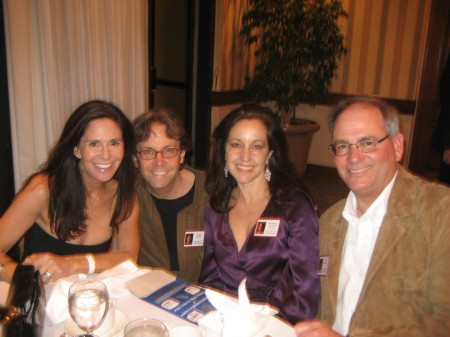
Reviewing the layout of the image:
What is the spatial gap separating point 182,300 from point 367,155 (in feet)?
2.90

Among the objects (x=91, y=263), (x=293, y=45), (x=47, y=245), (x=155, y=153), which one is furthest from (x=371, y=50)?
(x=91, y=263)

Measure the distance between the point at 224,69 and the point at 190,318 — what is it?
485 centimetres

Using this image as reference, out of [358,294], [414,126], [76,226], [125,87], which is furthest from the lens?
[414,126]

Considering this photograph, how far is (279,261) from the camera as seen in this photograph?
1978 mm

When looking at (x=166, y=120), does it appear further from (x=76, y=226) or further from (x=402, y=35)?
(x=402, y=35)

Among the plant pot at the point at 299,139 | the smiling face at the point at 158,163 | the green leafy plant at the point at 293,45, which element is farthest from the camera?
the plant pot at the point at 299,139

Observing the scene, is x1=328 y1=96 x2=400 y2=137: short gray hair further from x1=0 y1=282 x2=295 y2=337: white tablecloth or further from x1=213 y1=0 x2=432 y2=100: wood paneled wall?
x1=213 y1=0 x2=432 y2=100: wood paneled wall

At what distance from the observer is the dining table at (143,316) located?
1.29 m

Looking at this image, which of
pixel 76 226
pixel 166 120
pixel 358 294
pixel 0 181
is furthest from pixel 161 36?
pixel 358 294

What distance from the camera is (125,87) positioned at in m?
3.92

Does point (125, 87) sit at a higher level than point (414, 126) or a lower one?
higher

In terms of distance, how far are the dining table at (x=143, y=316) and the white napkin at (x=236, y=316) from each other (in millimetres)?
30

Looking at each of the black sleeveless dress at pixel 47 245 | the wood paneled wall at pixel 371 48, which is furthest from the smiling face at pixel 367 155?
the wood paneled wall at pixel 371 48

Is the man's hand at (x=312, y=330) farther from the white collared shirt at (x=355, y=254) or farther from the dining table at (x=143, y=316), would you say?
the white collared shirt at (x=355, y=254)
